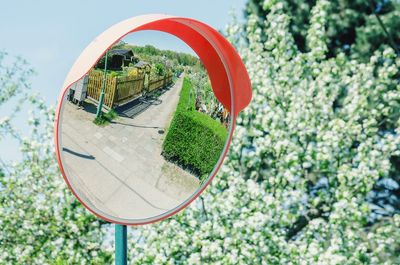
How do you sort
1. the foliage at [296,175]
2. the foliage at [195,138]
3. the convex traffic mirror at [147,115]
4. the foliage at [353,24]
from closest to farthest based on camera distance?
the convex traffic mirror at [147,115], the foliage at [195,138], the foliage at [296,175], the foliage at [353,24]

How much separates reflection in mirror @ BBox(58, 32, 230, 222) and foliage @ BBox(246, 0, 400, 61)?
4.59 m

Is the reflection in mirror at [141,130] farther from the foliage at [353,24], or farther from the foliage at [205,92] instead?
the foliage at [353,24]

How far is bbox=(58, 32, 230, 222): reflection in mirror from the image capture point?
1658 mm

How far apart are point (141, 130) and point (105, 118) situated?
0.11m

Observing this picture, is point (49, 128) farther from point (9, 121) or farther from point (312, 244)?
point (312, 244)

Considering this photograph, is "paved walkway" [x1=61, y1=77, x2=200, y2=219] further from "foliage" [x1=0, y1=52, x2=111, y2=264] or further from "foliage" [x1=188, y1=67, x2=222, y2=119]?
"foliage" [x1=0, y1=52, x2=111, y2=264]

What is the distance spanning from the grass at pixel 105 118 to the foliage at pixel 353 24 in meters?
4.87

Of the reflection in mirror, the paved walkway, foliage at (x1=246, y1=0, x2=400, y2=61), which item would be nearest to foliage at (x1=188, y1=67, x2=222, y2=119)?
the reflection in mirror

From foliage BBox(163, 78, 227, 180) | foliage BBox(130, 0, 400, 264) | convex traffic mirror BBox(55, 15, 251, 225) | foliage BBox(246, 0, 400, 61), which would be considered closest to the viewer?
convex traffic mirror BBox(55, 15, 251, 225)

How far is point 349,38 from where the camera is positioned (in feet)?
22.5

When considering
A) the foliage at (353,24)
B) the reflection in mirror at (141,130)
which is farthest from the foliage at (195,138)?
the foliage at (353,24)

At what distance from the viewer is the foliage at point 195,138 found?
6.16ft

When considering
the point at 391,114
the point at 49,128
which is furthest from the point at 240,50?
the point at 49,128

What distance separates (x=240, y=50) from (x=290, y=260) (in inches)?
90.4
